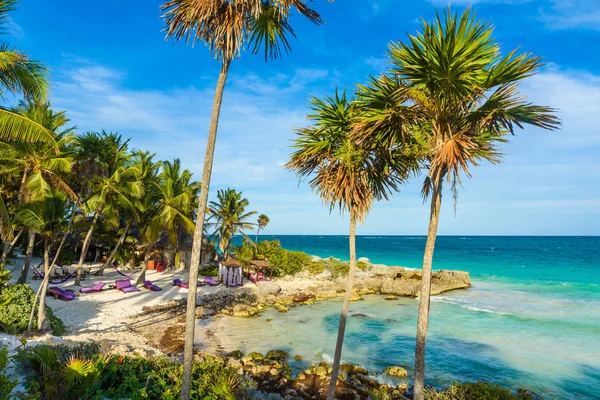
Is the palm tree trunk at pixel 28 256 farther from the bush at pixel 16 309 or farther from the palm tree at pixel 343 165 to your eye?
the palm tree at pixel 343 165

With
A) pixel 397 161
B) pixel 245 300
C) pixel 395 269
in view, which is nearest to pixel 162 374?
pixel 397 161

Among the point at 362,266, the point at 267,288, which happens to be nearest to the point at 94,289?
the point at 267,288

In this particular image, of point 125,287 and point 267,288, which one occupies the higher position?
point 125,287

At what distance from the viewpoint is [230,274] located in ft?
97.5

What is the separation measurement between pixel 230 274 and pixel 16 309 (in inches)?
683

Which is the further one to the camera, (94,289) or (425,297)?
(94,289)

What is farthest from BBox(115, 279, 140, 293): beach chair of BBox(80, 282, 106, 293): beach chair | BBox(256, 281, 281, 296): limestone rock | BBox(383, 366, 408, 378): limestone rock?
BBox(383, 366, 408, 378): limestone rock

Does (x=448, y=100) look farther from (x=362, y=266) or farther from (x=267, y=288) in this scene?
(x=362, y=266)

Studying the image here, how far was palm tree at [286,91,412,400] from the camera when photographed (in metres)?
8.09

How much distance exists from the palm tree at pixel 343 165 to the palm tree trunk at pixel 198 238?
7.83ft

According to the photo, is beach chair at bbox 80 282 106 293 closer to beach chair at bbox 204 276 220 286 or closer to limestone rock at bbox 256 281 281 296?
beach chair at bbox 204 276 220 286

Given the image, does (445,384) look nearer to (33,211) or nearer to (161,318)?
(161,318)

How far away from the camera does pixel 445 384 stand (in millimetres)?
14078

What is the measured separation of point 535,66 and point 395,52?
2336mm
